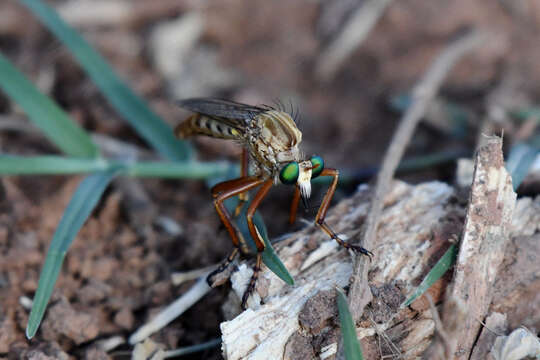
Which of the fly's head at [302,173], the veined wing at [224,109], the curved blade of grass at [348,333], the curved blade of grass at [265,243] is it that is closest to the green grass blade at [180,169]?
the veined wing at [224,109]

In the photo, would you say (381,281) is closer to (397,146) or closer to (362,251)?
(362,251)

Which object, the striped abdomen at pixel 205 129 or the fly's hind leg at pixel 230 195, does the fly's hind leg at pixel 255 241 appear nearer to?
the fly's hind leg at pixel 230 195

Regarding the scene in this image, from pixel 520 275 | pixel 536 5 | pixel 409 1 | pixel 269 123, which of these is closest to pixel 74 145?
pixel 269 123

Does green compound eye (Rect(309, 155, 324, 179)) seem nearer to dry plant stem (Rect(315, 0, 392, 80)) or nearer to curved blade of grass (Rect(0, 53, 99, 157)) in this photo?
curved blade of grass (Rect(0, 53, 99, 157))

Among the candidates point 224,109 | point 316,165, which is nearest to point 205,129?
point 224,109

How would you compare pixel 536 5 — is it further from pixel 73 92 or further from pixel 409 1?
pixel 73 92

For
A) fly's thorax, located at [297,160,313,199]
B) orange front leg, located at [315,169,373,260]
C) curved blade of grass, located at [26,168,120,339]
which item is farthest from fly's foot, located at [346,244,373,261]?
curved blade of grass, located at [26,168,120,339]
